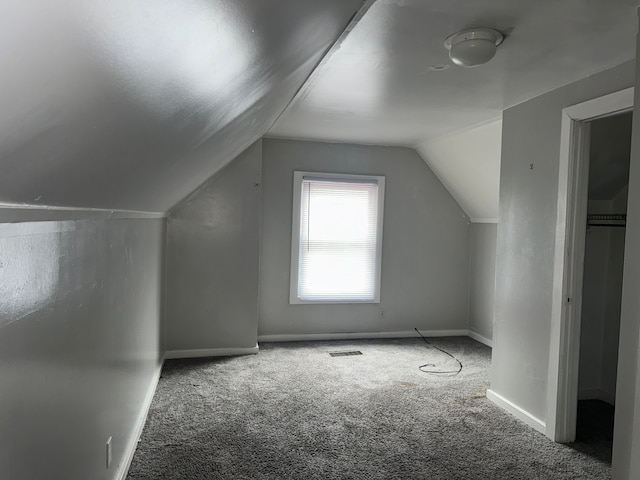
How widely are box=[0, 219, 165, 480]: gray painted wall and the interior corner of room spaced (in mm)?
10

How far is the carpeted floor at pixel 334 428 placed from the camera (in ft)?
7.68

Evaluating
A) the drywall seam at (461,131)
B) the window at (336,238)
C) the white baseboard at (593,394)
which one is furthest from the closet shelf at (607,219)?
the window at (336,238)

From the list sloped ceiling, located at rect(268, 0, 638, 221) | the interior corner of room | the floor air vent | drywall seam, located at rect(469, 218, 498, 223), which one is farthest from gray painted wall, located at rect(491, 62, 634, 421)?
drywall seam, located at rect(469, 218, 498, 223)

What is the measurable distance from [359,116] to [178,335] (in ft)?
8.37

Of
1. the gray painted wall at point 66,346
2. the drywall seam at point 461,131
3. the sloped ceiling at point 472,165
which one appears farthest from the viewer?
the sloped ceiling at point 472,165

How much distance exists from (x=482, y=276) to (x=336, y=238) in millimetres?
1709

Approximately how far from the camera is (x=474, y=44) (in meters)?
1.96

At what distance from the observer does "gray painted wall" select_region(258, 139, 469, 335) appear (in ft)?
15.1

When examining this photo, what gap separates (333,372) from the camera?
149 inches

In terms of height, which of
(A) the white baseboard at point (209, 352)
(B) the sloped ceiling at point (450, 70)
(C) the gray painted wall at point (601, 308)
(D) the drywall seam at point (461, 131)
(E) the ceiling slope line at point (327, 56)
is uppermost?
(D) the drywall seam at point (461, 131)

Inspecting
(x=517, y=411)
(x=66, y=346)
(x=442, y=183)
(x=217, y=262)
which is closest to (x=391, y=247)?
(x=442, y=183)

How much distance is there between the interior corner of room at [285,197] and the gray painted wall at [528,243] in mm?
18

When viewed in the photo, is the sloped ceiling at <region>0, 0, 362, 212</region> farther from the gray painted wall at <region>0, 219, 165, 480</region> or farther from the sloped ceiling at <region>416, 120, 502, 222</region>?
the sloped ceiling at <region>416, 120, 502, 222</region>

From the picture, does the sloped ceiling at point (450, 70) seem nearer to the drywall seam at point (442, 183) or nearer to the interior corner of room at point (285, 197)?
the interior corner of room at point (285, 197)
